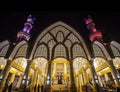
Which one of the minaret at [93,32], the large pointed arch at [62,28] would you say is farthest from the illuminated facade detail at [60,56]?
the minaret at [93,32]

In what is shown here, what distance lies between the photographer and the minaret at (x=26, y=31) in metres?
31.2

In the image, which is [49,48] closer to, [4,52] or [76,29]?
[76,29]

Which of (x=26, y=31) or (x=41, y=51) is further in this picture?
(x=26, y=31)

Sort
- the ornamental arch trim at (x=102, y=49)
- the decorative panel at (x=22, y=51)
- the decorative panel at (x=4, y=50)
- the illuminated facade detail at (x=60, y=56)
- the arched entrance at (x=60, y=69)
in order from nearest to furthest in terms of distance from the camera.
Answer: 1. the illuminated facade detail at (x=60, y=56)
2. the ornamental arch trim at (x=102, y=49)
3. the decorative panel at (x=4, y=50)
4. the decorative panel at (x=22, y=51)
5. the arched entrance at (x=60, y=69)

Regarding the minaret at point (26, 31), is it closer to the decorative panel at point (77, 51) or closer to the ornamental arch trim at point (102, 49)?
the decorative panel at point (77, 51)

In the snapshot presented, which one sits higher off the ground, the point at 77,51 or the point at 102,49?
the point at 102,49

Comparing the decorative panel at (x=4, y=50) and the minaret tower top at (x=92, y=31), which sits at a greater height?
the minaret tower top at (x=92, y=31)

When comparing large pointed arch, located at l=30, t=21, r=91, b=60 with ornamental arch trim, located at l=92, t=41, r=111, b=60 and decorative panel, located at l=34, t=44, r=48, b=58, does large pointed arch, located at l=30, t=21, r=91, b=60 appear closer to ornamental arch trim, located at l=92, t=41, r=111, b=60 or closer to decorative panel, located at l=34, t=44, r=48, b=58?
decorative panel, located at l=34, t=44, r=48, b=58

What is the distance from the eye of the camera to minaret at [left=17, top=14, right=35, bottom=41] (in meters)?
31.2

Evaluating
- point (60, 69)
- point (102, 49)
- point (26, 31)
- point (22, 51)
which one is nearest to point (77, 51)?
point (102, 49)

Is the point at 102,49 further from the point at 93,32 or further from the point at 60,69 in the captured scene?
the point at 60,69

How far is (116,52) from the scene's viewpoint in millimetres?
29703

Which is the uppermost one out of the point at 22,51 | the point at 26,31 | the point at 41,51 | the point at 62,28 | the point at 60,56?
the point at 62,28

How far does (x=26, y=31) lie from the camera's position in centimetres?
3341
